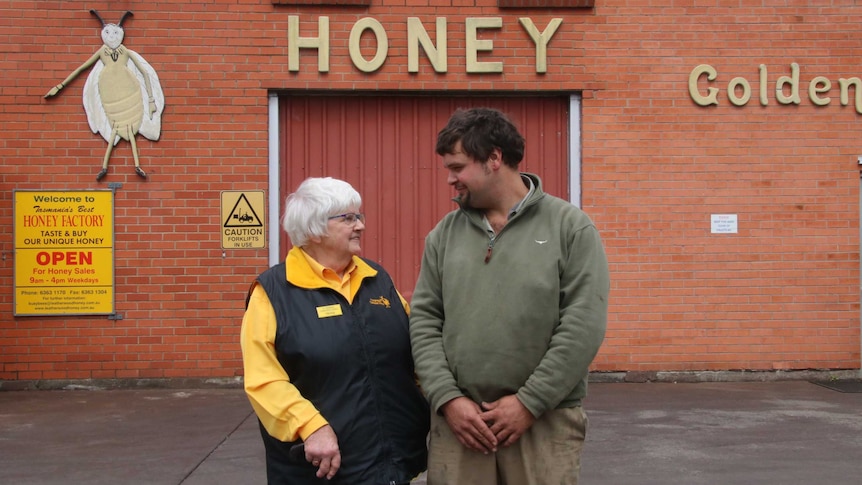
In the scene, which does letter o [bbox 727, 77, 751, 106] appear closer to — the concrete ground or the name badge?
the concrete ground

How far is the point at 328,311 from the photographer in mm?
2967

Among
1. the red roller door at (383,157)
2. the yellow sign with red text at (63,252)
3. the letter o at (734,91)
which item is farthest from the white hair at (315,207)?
the letter o at (734,91)

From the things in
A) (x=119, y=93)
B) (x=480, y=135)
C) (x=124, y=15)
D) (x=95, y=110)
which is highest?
(x=124, y=15)

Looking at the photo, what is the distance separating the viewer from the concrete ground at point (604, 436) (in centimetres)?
543

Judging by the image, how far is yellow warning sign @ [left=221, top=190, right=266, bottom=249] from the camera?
8.34m

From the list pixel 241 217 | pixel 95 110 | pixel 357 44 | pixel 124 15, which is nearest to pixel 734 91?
pixel 357 44

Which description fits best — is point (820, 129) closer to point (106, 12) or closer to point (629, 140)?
point (629, 140)

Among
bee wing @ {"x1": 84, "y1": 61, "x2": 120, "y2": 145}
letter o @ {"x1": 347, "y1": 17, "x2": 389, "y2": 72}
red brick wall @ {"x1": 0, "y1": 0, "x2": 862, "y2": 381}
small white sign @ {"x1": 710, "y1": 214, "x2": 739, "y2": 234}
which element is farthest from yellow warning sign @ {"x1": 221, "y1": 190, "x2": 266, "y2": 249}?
small white sign @ {"x1": 710, "y1": 214, "x2": 739, "y2": 234}

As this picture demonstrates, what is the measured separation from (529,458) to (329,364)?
28.3 inches

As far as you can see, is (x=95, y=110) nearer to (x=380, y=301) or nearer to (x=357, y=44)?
(x=357, y=44)

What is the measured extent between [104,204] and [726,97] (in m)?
5.95

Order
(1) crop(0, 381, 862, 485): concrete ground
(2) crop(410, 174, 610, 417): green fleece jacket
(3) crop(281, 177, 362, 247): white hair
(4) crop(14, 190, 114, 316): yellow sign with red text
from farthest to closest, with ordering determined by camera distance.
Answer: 1. (4) crop(14, 190, 114, 316): yellow sign with red text
2. (1) crop(0, 381, 862, 485): concrete ground
3. (3) crop(281, 177, 362, 247): white hair
4. (2) crop(410, 174, 610, 417): green fleece jacket

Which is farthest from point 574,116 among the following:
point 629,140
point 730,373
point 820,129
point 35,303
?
point 35,303

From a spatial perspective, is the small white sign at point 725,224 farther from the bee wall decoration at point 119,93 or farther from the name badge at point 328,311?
the name badge at point 328,311
